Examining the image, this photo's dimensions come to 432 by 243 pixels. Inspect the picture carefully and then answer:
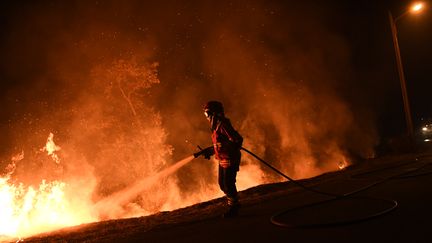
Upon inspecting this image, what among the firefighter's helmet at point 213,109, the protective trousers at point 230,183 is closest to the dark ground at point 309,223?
the protective trousers at point 230,183

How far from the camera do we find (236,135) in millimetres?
5566

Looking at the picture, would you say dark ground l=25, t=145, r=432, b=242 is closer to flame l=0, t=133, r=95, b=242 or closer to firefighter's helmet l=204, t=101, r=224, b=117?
firefighter's helmet l=204, t=101, r=224, b=117

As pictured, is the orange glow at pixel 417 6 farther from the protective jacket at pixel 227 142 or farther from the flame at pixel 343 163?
the flame at pixel 343 163

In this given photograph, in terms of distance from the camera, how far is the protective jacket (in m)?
5.55

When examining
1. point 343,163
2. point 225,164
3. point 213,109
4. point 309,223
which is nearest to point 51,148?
point 213,109

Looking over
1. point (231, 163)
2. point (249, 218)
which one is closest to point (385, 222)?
point (249, 218)

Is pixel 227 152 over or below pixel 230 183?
over

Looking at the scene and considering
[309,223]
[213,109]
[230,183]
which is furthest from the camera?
[213,109]

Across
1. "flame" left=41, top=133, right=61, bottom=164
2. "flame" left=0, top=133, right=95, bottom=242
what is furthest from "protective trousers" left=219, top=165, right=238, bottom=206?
"flame" left=41, top=133, right=61, bottom=164

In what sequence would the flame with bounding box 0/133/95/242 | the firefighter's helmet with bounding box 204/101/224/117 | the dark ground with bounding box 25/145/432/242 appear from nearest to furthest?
the dark ground with bounding box 25/145/432/242 → the firefighter's helmet with bounding box 204/101/224/117 → the flame with bounding box 0/133/95/242

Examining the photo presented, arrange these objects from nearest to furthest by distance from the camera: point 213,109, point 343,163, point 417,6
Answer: point 213,109
point 417,6
point 343,163

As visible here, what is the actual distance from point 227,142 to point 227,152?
0.15m

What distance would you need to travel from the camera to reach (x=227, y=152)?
5609 millimetres

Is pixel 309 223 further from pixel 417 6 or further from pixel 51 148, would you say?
pixel 51 148
